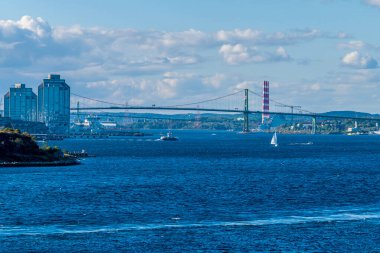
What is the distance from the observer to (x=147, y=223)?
172 ft

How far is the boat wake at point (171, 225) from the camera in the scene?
161 feet

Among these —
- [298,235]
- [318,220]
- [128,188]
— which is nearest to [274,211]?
[318,220]

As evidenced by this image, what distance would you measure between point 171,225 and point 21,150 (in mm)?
66671

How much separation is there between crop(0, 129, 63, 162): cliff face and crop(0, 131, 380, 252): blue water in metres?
10.8

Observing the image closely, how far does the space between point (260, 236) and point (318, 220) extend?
774 centimetres

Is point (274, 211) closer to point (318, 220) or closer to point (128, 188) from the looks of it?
point (318, 220)

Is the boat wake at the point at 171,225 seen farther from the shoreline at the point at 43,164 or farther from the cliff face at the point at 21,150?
the cliff face at the point at 21,150

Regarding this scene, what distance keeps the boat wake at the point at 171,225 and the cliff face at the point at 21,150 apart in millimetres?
59265

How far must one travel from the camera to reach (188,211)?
192ft

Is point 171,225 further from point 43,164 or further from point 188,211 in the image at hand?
point 43,164

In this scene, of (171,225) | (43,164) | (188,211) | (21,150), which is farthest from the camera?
(21,150)

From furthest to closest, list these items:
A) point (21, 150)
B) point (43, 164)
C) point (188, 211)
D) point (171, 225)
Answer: point (21, 150)
point (43, 164)
point (188, 211)
point (171, 225)

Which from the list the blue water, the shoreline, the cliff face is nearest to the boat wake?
the blue water

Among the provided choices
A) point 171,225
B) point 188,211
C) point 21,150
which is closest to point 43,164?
point 21,150
